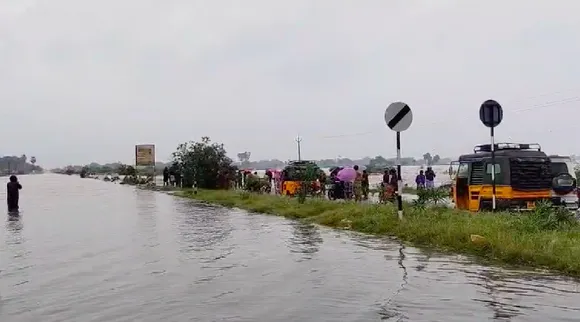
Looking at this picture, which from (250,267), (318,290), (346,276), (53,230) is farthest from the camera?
(53,230)

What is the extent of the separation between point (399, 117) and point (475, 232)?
355 cm

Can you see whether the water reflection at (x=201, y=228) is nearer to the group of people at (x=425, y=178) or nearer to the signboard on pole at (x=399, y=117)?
the signboard on pole at (x=399, y=117)

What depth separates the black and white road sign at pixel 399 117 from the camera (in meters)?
15.3

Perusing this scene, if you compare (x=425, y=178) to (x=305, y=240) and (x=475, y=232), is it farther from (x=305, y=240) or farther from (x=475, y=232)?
(x=475, y=232)

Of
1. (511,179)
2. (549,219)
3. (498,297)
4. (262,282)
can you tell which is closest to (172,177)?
(511,179)

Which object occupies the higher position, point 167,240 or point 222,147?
point 222,147

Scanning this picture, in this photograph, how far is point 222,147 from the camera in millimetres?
46500

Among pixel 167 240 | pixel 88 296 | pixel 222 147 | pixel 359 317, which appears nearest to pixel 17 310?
pixel 88 296

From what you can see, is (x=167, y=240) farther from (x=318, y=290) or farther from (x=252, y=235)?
(x=318, y=290)

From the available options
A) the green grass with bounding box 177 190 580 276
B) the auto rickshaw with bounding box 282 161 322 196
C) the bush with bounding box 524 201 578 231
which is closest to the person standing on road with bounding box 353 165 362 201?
the auto rickshaw with bounding box 282 161 322 196

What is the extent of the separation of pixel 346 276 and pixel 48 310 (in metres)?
4.14

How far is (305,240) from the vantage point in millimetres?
14859

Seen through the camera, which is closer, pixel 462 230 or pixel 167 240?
pixel 462 230

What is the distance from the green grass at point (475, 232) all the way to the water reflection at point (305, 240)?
702 millimetres
